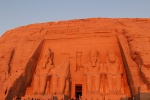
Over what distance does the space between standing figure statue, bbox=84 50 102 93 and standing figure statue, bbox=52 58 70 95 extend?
1.03 meters

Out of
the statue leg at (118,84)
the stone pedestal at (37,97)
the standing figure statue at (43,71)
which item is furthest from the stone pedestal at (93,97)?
the standing figure statue at (43,71)

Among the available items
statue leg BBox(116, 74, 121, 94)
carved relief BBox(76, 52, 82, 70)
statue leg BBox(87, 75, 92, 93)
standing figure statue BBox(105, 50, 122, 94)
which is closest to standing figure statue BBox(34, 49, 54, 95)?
carved relief BBox(76, 52, 82, 70)

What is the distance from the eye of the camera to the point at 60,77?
40.3 ft

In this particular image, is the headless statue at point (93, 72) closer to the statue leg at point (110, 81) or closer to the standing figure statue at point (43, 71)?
the statue leg at point (110, 81)

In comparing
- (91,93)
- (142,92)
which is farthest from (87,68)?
(142,92)

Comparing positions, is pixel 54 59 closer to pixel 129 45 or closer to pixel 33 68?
pixel 33 68

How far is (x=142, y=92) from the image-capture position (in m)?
9.96

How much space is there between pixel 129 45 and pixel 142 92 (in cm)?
264

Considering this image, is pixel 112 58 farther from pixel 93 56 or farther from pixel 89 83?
pixel 89 83

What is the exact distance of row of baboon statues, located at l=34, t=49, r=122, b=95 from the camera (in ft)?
38.9

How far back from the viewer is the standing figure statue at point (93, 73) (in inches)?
469

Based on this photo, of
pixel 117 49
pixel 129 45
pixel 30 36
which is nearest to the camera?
pixel 129 45

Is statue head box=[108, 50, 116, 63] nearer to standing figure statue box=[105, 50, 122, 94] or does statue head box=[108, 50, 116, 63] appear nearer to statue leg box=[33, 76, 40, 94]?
standing figure statue box=[105, 50, 122, 94]

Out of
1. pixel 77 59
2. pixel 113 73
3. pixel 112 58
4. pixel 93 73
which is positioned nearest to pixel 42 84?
pixel 77 59
